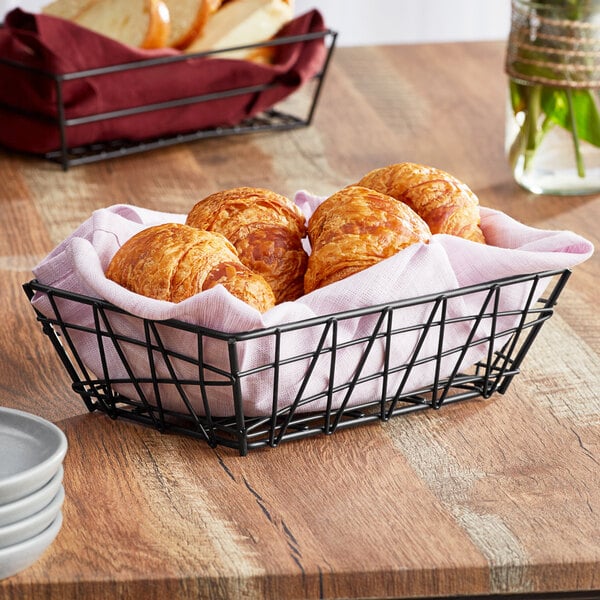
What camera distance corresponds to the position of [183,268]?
0.75 metres

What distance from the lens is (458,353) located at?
84 centimetres

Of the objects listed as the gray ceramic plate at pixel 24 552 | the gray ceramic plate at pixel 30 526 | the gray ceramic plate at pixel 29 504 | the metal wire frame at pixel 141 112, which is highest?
the gray ceramic plate at pixel 29 504

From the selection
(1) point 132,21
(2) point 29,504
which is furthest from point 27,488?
(1) point 132,21

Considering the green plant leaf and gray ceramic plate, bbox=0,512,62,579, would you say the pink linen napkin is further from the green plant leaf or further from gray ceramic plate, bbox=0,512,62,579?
the green plant leaf

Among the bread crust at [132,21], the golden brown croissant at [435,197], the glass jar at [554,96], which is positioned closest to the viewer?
the golden brown croissant at [435,197]

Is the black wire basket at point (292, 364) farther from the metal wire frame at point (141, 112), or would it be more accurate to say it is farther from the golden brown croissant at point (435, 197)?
the metal wire frame at point (141, 112)

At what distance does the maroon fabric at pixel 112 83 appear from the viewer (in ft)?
4.78

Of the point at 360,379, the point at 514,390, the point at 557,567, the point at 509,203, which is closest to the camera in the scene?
the point at 557,567

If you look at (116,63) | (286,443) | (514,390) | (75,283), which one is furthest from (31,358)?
(116,63)

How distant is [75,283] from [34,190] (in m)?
0.63

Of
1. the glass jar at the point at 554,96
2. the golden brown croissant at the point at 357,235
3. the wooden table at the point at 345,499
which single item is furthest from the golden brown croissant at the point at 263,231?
the glass jar at the point at 554,96

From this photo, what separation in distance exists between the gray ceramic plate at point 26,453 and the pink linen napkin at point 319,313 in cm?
11

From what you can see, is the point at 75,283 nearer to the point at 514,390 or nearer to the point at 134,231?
the point at 134,231

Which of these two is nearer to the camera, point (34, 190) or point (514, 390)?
point (514, 390)
